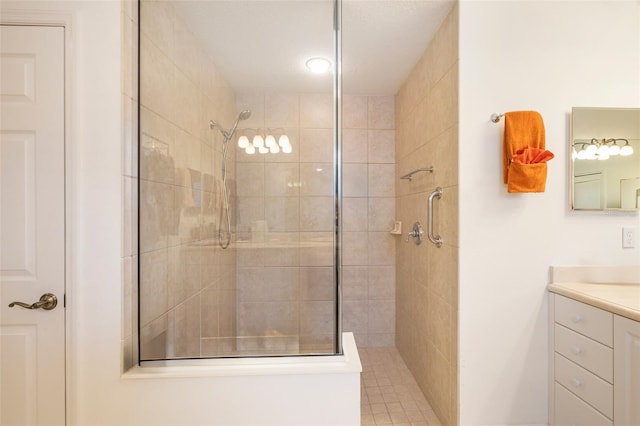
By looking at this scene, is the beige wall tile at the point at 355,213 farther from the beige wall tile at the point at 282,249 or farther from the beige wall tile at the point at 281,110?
the beige wall tile at the point at 281,110

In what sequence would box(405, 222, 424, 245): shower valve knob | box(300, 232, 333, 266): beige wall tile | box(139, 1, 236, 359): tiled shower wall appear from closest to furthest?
box(139, 1, 236, 359): tiled shower wall → box(300, 232, 333, 266): beige wall tile → box(405, 222, 424, 245): shower valve knob

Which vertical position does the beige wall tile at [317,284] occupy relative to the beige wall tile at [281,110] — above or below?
below

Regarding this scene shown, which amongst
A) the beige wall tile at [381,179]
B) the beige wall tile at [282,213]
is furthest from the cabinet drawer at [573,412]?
the beige wall tile at [381,179]

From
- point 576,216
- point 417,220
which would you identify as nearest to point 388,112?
point 417,220

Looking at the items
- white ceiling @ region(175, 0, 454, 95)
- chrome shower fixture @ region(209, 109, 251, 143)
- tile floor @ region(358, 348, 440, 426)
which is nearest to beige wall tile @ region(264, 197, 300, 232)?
chrome shower fixture @ region(209, 109, 251, 143)

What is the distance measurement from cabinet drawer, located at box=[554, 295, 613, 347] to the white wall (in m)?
0.10

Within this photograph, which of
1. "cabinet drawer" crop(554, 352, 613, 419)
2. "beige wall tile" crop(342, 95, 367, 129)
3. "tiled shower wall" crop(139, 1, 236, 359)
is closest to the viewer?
"cabinet drawer" crop(554, 352, 613, 419)

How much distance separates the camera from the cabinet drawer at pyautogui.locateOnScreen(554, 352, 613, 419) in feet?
4.30

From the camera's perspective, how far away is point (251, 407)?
4.25 ft

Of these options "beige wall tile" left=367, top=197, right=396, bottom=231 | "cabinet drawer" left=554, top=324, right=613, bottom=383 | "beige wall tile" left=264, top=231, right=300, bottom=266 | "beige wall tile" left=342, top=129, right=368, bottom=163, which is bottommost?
"cabinet drawer" left=554, top=324, right=613, bottom=383

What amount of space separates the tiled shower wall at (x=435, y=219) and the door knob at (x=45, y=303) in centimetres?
194

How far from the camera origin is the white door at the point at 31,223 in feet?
4.08

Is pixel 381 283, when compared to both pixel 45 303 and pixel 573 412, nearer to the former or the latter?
pixel 573 412

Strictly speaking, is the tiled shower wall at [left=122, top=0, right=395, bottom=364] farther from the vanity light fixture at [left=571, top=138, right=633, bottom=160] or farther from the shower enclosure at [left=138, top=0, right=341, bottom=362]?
the vanity light fixture at [left=571, top=138, right=633, bottom=160]
